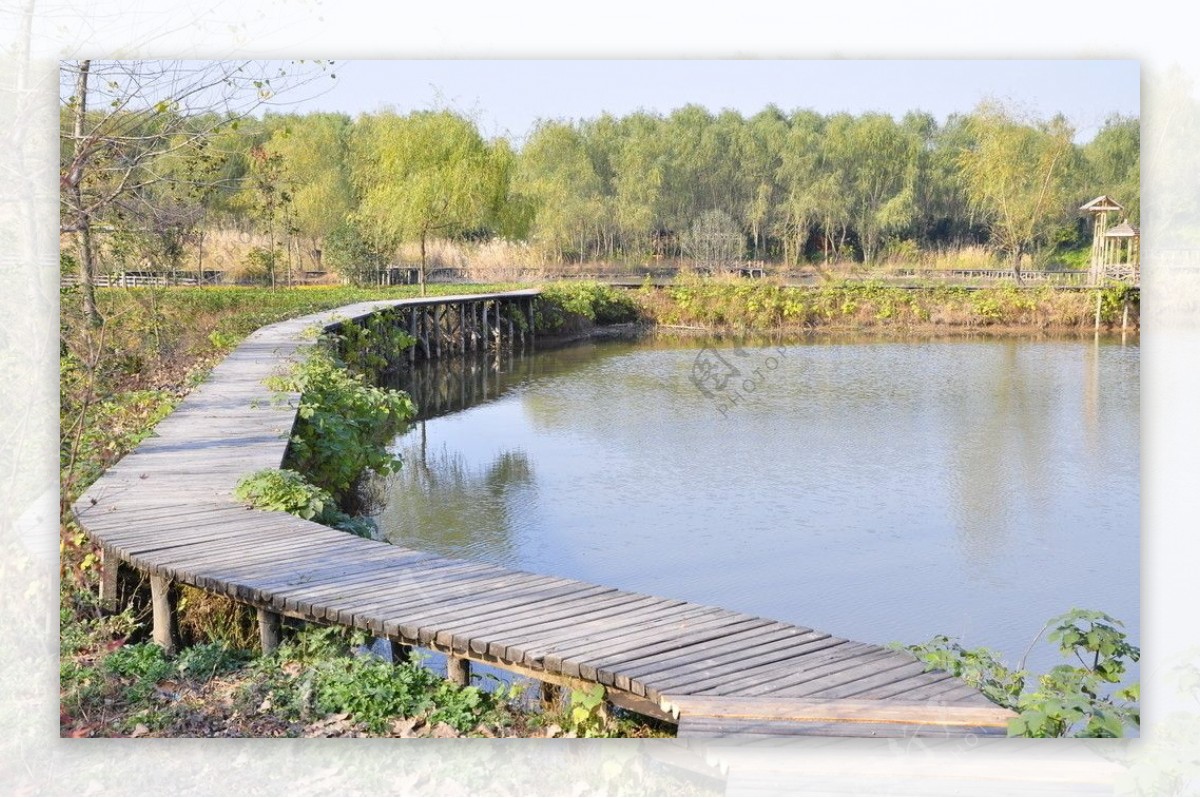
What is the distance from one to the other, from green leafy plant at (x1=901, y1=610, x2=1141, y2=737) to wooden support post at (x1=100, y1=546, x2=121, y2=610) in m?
2.81

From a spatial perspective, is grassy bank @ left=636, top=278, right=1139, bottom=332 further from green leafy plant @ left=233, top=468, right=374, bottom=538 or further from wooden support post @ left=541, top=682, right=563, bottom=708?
wooden support post @ left=541, top=682, right=563, bottom=708

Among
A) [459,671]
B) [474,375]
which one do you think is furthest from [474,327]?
[459,671]

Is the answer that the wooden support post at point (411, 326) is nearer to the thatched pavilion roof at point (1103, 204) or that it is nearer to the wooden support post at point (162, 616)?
the thatched pavilion roof at point (1103, 204)

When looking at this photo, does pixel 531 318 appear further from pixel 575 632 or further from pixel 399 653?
pixel 575 632

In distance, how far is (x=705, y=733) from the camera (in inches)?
125

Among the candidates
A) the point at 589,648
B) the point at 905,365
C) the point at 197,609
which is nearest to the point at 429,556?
the point at 197,609

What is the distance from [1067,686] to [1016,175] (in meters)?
5.89

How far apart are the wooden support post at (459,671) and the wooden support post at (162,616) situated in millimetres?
1153

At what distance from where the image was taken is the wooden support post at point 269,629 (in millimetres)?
4184

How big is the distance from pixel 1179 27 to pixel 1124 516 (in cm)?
329

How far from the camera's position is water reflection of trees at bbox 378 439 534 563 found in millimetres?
6629

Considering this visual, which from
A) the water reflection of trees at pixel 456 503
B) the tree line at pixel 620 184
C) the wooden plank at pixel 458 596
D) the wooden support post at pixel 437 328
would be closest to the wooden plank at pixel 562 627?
the wooden plank at pixel 458 596

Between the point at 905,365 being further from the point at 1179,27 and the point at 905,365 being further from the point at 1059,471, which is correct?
the point at 1179,27

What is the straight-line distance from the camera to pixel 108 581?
15.0ft
